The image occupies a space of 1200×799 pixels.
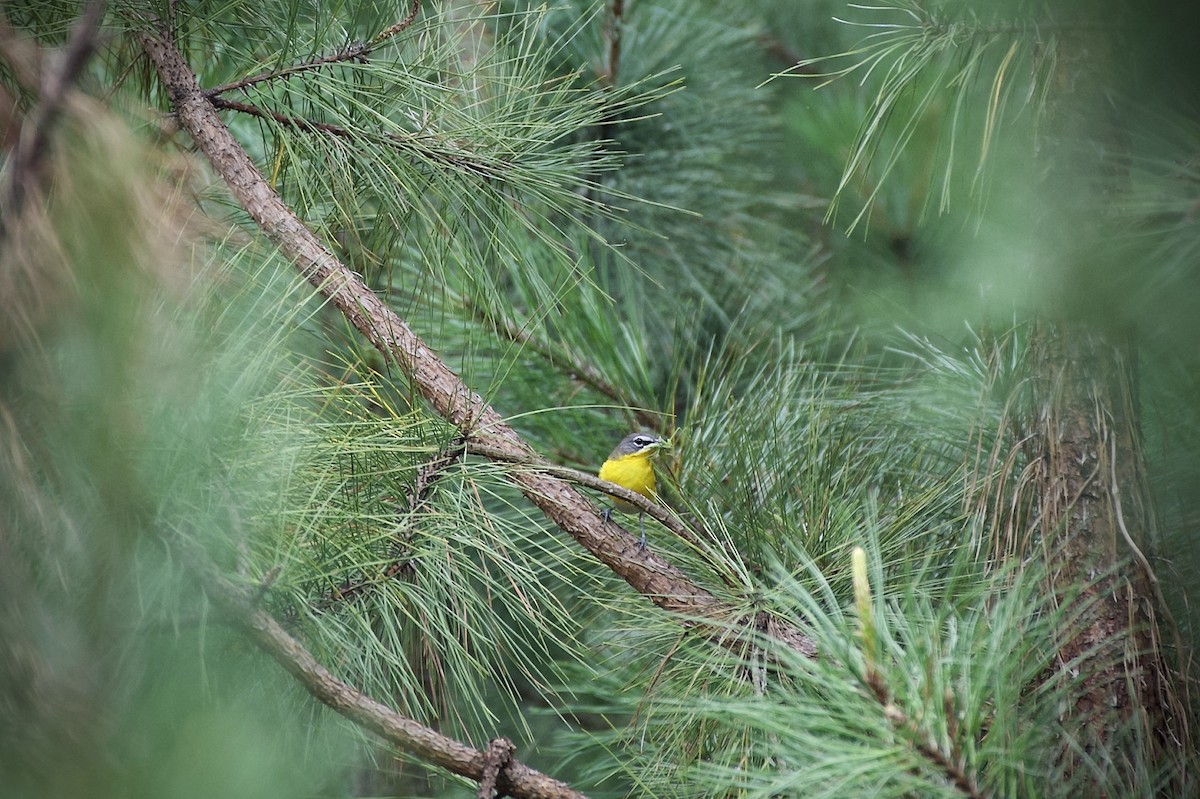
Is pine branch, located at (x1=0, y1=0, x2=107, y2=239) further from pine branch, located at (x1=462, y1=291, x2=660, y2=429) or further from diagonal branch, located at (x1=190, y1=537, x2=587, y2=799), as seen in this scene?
pine branch, located at (x1=462, y1=291, x2=660, y2=429)

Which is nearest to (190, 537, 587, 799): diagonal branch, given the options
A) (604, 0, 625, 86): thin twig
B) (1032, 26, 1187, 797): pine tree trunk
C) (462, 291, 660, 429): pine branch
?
(1032, 26, 1187, 797): pine tree trunk

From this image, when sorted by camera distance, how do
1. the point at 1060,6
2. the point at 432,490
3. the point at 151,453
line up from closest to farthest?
the point at 151,453 < the point at 1060,6 < the point at 432,490

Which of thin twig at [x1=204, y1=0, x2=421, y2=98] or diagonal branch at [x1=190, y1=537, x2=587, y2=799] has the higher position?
thin twig at [x1=204, y1=0, x2=421, y2=98]

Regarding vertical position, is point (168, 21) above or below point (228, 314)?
above

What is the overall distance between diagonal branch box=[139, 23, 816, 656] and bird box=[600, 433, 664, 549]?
0.44m

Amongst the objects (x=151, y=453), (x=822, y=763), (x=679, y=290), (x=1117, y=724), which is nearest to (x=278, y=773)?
(x=151, y=453)

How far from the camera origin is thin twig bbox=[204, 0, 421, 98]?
1.14 metres

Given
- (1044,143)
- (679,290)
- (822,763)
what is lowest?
(822,763)

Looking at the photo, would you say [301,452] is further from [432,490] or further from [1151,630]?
[1151,630]

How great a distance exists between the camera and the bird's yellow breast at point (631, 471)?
1620 mm

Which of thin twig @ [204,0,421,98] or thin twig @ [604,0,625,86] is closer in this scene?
thin twig @ [204,0,421,98]

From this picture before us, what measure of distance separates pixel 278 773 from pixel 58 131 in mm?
399

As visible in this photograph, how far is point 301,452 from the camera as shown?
0.85m

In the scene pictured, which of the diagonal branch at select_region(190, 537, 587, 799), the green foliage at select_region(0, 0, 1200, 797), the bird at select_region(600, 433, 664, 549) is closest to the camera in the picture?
the green foliage at select_region(0, 0, 1200, 797)
